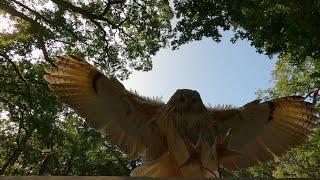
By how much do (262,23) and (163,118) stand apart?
598cm

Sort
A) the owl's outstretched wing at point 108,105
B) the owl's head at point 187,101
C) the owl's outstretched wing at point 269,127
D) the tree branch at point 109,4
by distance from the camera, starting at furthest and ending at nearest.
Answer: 1. the tree branch at point 109,4
2. the owl's outstretched wing at point 269,127
3. the owl's outstretched wing at point 108,105
4. the owl's head at point 187,101

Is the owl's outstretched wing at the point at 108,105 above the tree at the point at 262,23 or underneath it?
underneath

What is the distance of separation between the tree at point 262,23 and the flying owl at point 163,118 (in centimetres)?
395

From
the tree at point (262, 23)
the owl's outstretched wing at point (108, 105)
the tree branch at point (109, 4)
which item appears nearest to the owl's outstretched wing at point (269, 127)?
the owl's outstretched wing at point (108, 105)

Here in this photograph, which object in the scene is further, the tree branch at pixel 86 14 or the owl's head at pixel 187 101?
the tree branch at pixel 86 14

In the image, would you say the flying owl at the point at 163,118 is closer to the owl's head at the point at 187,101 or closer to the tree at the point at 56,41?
the owl's head at the point at 187,101

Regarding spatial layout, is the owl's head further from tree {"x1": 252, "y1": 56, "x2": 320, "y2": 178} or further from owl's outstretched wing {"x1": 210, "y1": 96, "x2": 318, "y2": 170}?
tree {"x1": 252, "y1": 56, "x2": 320, "y2": 178}

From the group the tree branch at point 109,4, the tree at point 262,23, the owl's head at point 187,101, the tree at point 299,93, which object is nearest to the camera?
the owl's head at point 187,101

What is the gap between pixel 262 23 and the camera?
11.3m

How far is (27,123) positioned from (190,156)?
522 inches

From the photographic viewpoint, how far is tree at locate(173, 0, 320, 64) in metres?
10.1

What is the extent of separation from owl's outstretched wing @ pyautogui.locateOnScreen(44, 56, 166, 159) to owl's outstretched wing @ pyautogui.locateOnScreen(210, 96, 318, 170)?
1.11 metres

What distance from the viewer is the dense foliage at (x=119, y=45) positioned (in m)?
11.2

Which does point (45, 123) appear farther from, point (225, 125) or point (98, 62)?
point (225, 125)
